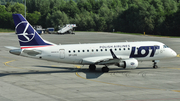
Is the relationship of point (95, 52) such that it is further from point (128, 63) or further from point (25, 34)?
point (25, 34)

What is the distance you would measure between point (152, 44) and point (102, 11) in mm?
140966

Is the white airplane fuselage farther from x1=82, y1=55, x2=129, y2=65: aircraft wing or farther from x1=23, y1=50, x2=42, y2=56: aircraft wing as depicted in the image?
x1=23, y1=50, x2=42, y2=56: aircraft wing

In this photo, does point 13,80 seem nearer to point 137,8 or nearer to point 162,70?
point 162,70

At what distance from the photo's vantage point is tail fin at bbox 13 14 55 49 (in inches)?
1547

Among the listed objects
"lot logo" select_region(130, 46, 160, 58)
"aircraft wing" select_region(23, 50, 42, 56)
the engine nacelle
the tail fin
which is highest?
the tail fin

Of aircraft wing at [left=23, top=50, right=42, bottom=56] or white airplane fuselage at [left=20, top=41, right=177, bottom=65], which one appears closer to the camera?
aircraft wing at [left=23, top=50, right=42, bottom=56]

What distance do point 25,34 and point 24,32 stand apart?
12.3 inches

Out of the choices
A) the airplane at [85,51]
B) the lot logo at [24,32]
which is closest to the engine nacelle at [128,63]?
the airplane at [85,51]

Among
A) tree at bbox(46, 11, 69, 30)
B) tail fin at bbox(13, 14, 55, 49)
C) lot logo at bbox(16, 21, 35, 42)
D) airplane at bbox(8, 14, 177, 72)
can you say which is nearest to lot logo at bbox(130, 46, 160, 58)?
airplane at bbox(8, 14, 177, 72)

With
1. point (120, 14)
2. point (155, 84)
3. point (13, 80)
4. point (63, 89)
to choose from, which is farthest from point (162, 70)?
point (120, 14)

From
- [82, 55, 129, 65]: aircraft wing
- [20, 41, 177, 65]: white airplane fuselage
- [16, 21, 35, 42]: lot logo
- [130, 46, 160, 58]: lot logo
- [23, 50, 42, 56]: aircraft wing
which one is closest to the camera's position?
[23, 50, 42, 56]: aircraft wing

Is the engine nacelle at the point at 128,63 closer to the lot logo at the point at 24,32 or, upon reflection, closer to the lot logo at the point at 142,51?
the lot logo at the point at 142,51

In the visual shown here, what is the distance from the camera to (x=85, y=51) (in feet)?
138

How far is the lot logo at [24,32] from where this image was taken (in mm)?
39406
